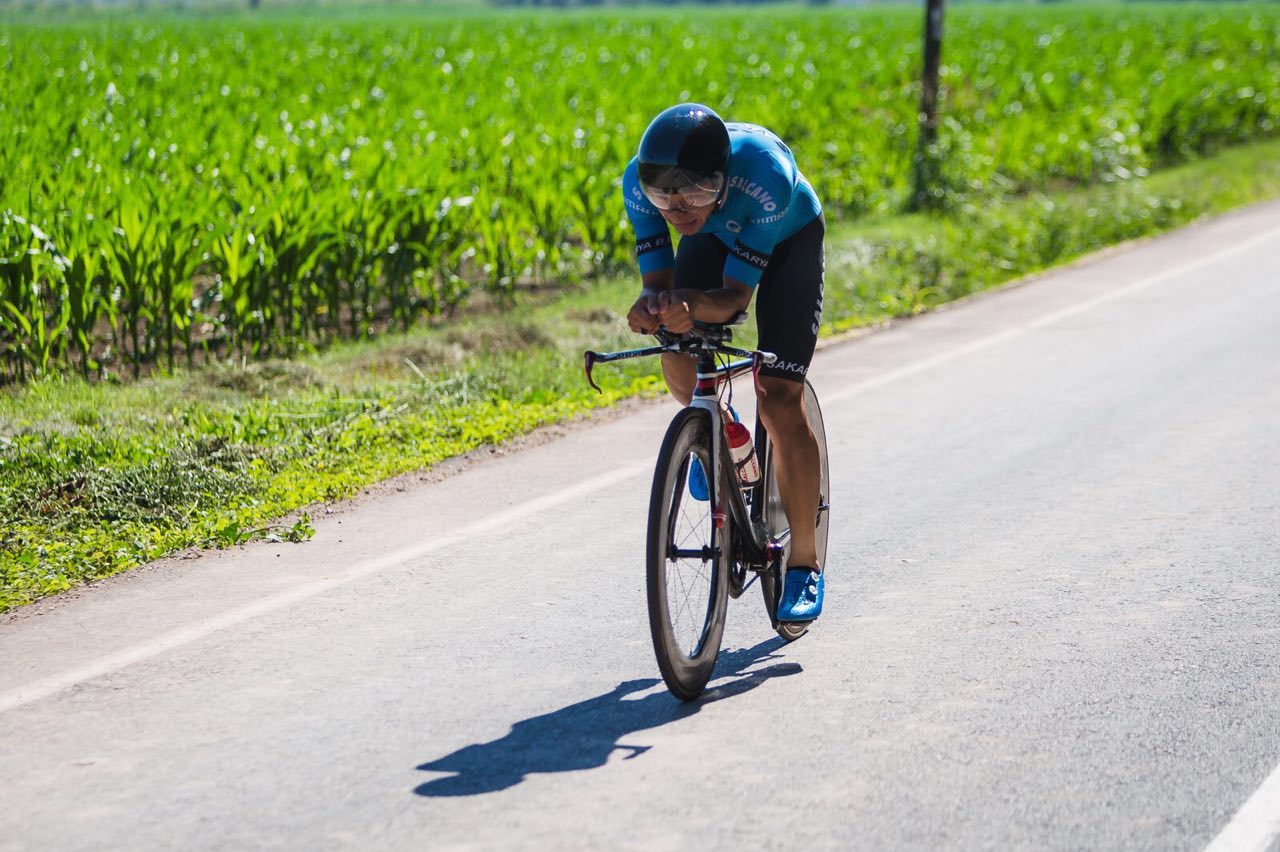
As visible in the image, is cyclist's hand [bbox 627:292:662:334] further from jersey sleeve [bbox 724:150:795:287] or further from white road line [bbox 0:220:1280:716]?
white road line [bbox 0:220:1280:716]

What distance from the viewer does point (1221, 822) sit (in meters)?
4.21

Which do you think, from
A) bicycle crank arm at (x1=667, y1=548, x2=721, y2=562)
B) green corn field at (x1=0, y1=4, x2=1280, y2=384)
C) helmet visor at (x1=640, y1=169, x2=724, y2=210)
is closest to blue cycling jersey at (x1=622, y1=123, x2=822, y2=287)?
helmet visor at (x1=640, y1=169, x2=724, y2=210)

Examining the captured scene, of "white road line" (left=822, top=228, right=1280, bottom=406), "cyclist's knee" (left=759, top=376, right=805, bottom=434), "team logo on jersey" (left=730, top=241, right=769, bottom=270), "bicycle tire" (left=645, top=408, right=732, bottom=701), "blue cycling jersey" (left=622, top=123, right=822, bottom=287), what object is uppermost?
"blue cycling jersey" (left=622, top=123, right=822, bottom=287)

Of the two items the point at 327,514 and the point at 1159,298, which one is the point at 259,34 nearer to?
the point at 1159,298

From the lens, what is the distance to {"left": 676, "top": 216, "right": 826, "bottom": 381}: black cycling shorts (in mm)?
5250

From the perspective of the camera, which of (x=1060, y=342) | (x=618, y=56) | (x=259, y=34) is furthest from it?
(x=259, y=34)

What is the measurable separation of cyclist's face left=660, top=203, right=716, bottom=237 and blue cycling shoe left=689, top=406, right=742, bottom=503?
2.33 ft

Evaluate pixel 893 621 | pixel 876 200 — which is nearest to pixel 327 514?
pixel 893 621

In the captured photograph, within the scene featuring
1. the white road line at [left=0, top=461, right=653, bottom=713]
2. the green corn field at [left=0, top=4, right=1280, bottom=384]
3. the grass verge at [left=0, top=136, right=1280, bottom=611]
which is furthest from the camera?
the green corn field at [left=0, top=4, right=1280, bottom=384]

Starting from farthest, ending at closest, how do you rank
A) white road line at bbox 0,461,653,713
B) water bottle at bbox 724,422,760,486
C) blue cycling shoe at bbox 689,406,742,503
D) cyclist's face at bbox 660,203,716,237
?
1. water bottle at bbox 724,422,760,486
2. white road line at bbox 0,461,653,713
3. blue cycling shoe at bbox 689,406,742,503
4. cyclist's face at bbox 660,203,716,237

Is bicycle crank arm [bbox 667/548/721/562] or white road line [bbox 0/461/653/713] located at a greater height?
bicycle crank arm [bbox 667/548/721/562]

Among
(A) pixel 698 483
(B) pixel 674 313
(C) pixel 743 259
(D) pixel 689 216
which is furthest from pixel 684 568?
(D) pixel 689 216

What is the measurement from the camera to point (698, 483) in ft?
16.4

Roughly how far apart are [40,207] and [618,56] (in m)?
22.6
